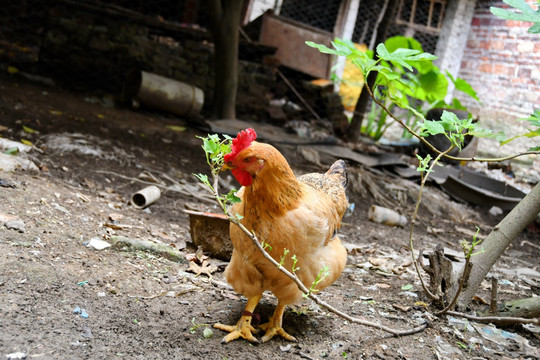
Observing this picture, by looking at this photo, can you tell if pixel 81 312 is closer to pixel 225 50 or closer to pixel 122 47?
pixel 225 50

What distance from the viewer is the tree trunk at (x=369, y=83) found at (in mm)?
8195

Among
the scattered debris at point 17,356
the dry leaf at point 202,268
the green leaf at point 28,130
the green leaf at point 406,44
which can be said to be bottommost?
the dry leaf at point 202,268

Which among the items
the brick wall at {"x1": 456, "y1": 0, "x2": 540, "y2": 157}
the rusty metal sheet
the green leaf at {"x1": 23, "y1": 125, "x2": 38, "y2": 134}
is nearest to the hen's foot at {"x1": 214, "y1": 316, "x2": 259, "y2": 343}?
the green leaf at {"x1": 23, "y1": 125, "x2": 38, "y2": 134}

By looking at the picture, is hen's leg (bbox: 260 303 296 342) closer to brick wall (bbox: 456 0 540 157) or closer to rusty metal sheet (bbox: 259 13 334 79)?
brick wall (bbox: 456 0 540 157)

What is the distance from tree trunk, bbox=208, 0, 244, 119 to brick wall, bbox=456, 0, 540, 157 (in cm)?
405

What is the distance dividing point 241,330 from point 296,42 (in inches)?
306

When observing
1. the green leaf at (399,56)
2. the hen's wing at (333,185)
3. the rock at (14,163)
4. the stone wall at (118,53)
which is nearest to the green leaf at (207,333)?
the hen's wing at (333,185)

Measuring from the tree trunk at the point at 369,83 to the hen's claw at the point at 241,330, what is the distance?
602 cm

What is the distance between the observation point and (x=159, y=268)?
3.22m

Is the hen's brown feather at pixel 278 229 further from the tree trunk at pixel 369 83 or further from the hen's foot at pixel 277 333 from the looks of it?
the tree trunk at pixel 369 83

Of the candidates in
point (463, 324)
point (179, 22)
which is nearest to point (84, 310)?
point (463, 324)

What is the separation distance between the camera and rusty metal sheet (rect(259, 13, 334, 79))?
938 cm

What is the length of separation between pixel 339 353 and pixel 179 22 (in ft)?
27.1

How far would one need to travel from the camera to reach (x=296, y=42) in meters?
9.62
